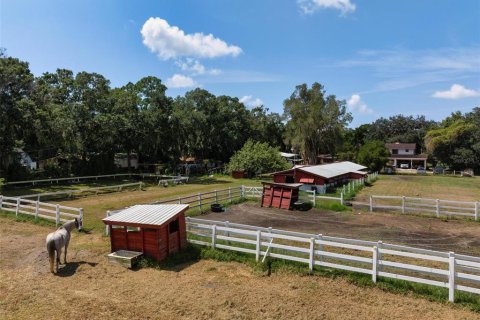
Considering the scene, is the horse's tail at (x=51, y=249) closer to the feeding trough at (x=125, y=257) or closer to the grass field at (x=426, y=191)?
the feeding trough at (x=125, y=257)

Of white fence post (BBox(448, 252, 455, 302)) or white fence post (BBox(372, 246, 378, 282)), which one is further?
white fence post (BBox(372, 246, 378, 282))

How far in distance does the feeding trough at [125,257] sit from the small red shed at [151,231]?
240mm

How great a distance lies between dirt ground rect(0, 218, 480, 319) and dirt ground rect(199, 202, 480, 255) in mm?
6155

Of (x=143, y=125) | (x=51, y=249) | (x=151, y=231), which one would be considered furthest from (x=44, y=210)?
(x=143, y=125)

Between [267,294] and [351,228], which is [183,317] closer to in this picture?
[267,294]

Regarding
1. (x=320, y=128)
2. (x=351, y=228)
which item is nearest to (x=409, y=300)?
(x=351, y=228)

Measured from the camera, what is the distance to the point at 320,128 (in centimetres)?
6238

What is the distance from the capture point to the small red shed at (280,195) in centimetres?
2227

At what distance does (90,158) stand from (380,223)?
3428cm

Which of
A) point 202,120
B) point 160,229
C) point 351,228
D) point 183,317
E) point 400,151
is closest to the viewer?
point 183,317

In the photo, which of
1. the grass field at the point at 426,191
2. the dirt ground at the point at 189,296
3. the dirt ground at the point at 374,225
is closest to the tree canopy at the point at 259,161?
the grass field at the point at 426,191

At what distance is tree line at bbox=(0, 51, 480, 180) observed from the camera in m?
31.9

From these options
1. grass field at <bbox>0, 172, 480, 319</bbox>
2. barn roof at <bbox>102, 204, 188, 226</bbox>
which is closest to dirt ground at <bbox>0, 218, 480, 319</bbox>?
grass field at <bbox>0, 172, 480, 319</bbox>

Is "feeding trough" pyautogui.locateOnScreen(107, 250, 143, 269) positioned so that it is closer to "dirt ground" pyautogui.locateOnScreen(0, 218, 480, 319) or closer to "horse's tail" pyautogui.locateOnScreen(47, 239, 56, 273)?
"dirt ground" pyautogui.locateOnScreen(0, 218, 480, 319)
